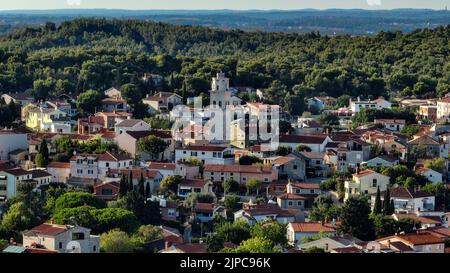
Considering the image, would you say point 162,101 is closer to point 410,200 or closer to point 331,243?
point 410,200

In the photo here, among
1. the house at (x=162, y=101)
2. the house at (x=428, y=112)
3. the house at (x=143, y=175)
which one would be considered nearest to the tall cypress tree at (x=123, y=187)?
the house at (x=143, y=175)

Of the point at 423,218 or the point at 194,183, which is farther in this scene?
the point at 194,183

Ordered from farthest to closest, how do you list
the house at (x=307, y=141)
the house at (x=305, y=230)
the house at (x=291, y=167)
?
the house at (x=307, y=141), the house at (x=291, y=167), the house at (x=305, y=230)

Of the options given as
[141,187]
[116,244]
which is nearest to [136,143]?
[141,187]

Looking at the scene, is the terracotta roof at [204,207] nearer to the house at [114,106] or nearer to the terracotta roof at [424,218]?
the terracotta roof at [424,218]

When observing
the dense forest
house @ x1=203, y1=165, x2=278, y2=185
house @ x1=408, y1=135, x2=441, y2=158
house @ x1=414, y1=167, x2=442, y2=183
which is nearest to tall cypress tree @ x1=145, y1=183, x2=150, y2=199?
house @ x1=203, y1=165, x2=278, y2=185

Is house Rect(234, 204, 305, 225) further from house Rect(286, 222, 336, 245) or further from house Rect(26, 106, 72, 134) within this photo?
house Rect(26, 106, 72, 134)
